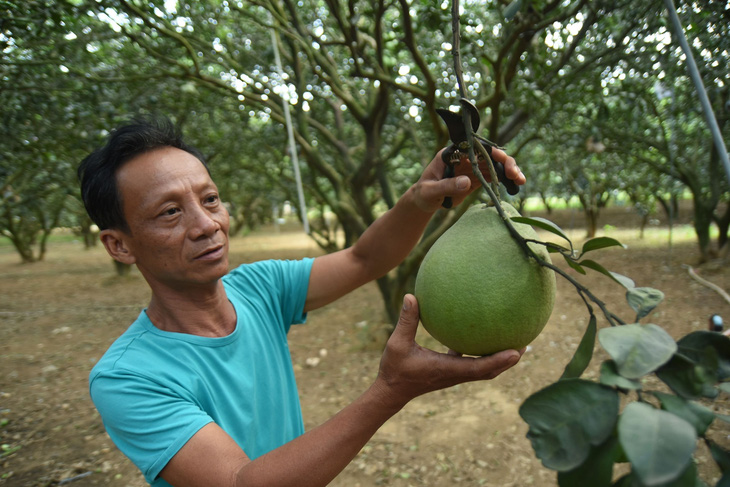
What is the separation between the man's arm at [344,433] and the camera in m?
1.00

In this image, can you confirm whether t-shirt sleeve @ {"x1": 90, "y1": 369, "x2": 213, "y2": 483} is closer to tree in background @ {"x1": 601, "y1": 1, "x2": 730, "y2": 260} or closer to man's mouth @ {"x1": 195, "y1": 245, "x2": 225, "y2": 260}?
man's mouth @ {"x1": 195, "y1": 245, "x2": 225, "y2": 260}

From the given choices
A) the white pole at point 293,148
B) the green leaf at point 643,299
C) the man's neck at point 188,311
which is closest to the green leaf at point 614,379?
the green leaf at point 643,299

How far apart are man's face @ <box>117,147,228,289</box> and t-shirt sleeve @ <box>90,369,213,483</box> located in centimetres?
29

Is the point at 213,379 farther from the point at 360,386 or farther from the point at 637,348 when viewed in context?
the point at 360,386

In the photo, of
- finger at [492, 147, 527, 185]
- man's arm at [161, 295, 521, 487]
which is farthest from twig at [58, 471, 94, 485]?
finger at [492, 147, 527, 185]

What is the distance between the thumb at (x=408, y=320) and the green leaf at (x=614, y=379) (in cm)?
46

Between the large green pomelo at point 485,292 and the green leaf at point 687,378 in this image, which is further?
the large green pomelo at point 485,292

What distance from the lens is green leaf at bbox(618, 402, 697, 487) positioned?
0.49 meters

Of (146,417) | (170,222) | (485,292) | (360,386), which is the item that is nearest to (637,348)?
(485,292)

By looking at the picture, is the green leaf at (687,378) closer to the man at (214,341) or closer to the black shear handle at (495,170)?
the man at (214,341)

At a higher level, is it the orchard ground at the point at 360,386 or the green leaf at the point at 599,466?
the green leaf at the point at 599,466

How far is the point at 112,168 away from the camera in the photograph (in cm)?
131

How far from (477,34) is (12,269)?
12.0 m

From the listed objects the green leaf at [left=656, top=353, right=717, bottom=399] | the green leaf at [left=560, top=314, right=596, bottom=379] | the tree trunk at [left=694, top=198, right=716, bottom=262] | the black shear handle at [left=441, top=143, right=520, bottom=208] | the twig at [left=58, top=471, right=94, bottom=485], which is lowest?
the twig at [left=58, top=471, right=94, bottom=485]
